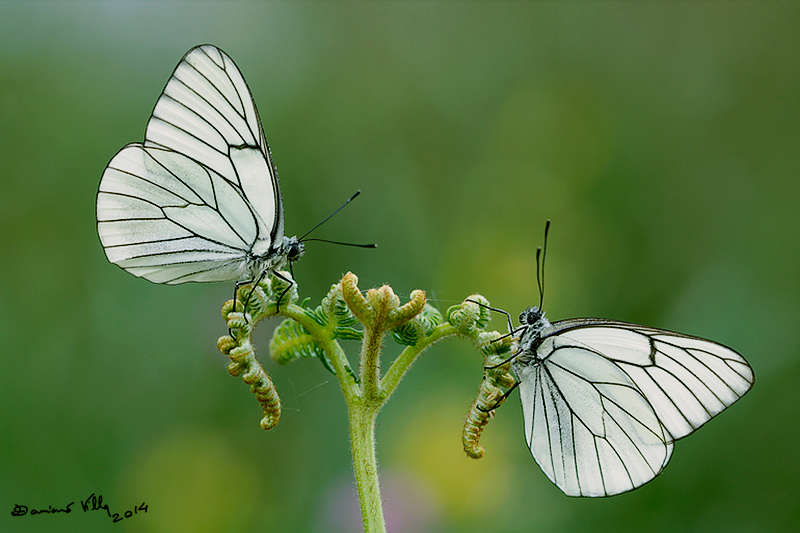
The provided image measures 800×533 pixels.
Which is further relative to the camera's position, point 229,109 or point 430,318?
point 229,109

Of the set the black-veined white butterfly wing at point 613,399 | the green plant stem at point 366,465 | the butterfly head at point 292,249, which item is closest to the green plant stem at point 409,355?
the green plant stem at point 366,465

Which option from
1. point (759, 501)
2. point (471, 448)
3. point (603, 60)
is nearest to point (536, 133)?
point (603, 60)

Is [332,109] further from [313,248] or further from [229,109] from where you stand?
[229,109]

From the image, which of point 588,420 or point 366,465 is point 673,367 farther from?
point 366,465

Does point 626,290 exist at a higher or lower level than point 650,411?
higher

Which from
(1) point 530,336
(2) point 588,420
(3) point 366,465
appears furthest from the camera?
(2) point 588,420
